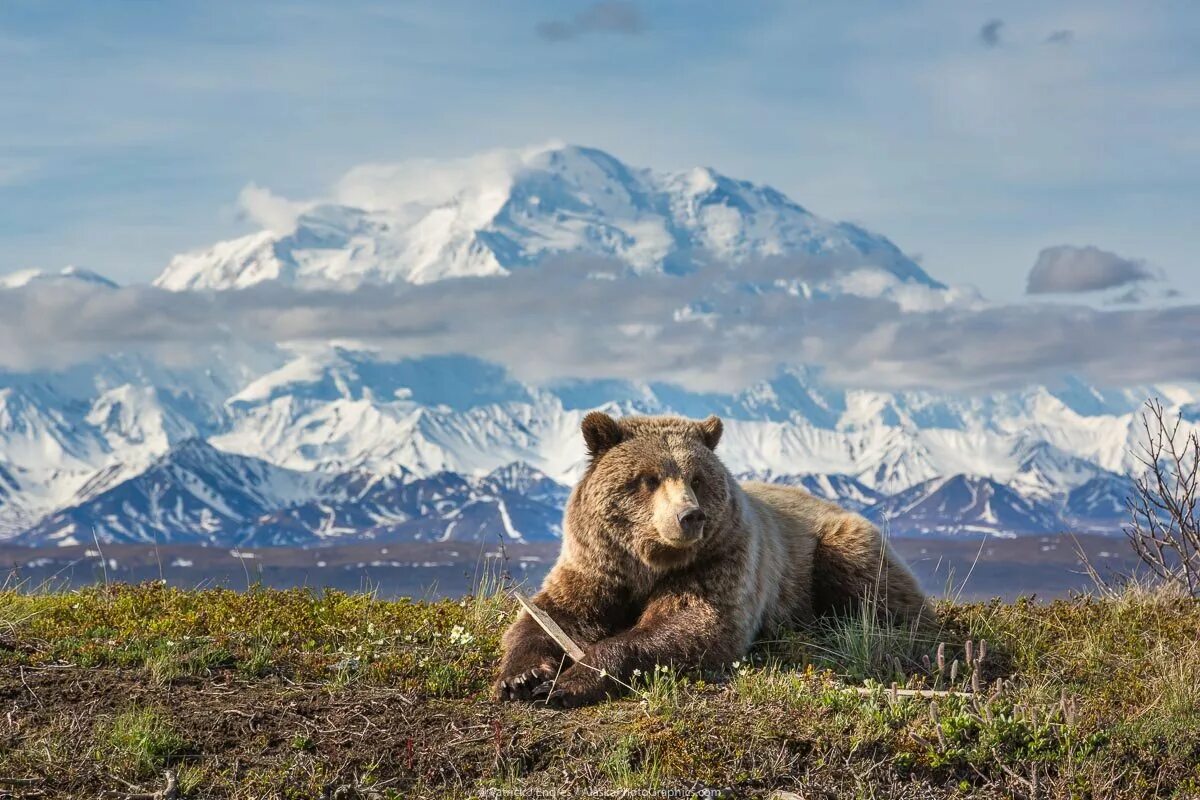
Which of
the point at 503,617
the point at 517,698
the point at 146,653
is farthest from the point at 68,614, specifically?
the point at 517,698

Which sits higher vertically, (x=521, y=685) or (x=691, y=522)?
(x=691, y=522)

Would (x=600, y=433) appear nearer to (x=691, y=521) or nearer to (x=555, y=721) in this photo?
(x=691, y=521)

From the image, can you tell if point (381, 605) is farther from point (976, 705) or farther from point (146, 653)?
point (976, 705)

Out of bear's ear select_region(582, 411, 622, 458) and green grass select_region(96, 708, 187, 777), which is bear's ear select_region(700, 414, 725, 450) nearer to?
bear's ear select_region(582, 411, 622, 458)

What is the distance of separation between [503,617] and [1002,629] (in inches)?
182

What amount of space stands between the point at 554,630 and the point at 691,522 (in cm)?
139

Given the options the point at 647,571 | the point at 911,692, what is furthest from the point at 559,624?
the point at 911,692

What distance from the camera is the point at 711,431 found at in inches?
470

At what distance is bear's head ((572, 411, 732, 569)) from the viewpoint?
10.4 meters

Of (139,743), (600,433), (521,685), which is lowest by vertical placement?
(139,743)

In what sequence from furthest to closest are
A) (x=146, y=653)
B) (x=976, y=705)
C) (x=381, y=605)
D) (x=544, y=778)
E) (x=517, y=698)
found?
(x=381, y=605) < (x=146, y=653) < (x=517, y=698) < (x=976, y=705) < (x=544, y=778)

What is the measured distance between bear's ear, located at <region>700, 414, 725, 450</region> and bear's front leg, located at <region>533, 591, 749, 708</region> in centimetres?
157

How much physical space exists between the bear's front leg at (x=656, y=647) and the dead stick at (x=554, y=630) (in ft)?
0.27

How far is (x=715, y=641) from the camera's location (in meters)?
10.6
